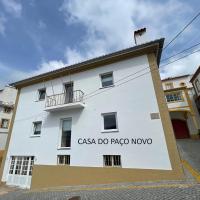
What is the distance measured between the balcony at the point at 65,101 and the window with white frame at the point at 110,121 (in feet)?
5.84

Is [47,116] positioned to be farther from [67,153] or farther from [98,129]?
[98,129]

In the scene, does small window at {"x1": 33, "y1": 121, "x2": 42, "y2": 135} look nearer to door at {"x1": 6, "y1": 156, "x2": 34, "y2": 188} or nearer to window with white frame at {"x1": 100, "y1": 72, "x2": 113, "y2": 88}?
door at {"x1": 6, "y1": 156, "x2": 34, "y2": 188}

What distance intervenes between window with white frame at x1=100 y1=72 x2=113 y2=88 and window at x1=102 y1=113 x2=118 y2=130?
2183 millimetres

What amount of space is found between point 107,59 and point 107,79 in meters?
1.40

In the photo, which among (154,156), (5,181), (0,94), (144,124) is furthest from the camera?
(0,94)

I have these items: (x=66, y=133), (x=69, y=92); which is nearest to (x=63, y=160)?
(x=66, y=133)

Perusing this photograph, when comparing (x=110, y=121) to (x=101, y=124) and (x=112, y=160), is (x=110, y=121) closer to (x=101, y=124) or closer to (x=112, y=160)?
(x=101, y=124)

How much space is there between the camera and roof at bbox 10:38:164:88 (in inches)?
341

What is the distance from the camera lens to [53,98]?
10953 mm

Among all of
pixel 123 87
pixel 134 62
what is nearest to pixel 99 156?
pixel 123 87

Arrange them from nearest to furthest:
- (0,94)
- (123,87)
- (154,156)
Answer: (154,156) < (123,87) < (0,94)

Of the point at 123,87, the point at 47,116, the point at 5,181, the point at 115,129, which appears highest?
the point at 123,87

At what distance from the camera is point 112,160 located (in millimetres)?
7691

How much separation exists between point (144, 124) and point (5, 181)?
11286 millimetres
